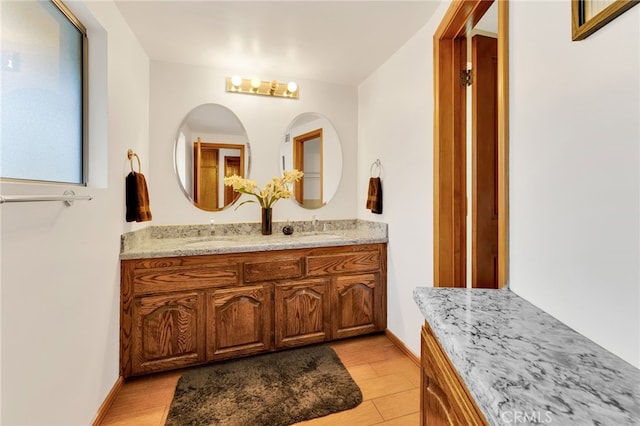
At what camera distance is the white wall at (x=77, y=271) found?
94 centimetres

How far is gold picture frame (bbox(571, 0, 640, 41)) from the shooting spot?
0.58 m

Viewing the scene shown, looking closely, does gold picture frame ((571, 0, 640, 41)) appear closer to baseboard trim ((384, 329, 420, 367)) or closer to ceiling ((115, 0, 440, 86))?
ceiling ((115, 0, 440, 86))

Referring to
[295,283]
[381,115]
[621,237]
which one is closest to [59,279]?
[295,283]

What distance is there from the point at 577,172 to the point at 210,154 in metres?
2.51

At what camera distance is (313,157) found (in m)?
2.81

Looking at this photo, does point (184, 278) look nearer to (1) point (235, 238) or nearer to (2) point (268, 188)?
(1) point (235, 238)

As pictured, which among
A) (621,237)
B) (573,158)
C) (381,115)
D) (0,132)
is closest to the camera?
(621,237)

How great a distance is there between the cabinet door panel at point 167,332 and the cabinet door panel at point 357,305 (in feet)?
3.42

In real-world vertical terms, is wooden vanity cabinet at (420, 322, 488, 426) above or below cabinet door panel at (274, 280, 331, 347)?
above

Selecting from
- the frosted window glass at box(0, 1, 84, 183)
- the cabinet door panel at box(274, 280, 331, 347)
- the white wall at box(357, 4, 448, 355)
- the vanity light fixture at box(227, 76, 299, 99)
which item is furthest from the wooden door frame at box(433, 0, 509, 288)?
the frosted window glass at box(0, 1, 84, 183)

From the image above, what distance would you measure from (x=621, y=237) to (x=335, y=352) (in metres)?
1.97

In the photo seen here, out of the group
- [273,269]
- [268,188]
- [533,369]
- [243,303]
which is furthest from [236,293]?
[533,369]

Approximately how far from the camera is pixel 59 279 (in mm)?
1157

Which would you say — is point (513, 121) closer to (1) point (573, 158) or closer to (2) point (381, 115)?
(1) point (573, 158)
